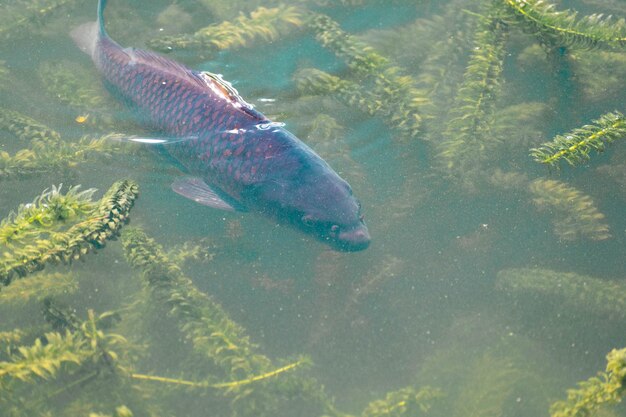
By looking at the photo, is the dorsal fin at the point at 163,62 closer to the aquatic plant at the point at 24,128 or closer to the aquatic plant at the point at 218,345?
the aquatic plant at the point at 24,128

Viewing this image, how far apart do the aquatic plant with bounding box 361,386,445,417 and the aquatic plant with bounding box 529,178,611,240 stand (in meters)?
2.26

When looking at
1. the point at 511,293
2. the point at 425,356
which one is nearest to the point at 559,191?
the point at 511,293

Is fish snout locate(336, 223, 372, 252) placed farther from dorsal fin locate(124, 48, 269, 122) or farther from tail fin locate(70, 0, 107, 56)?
tail fin locate(70, 0, 107, 56)

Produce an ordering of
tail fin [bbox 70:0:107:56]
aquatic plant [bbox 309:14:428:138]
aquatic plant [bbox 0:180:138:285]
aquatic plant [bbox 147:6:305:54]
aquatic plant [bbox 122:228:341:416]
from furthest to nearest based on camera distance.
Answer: aquatic plant [bbox 147:6:305:54] < tail fin [bbox 70:0:107:56] < aquatic plant [bbox 309:14:428:138] < aquatic plant [bbox 122:228:341:416] < aquatic plant [bbox 0:180:138:285]

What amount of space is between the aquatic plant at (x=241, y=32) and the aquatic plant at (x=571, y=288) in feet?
13.5

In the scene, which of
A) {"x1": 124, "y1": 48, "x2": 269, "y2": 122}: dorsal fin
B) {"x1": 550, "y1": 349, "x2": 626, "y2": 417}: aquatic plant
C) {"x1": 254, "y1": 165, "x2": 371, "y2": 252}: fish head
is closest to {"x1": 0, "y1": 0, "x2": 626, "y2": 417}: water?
{"x1": 254, "y1": 165, "x2": 371, "y2": 252}: fish head

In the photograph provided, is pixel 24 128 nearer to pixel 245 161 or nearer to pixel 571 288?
pixel 245 161

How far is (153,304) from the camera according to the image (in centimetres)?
491

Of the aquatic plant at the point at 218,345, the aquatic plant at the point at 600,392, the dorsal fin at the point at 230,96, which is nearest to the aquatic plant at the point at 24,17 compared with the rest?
the dorsal fin at the point at 230,96

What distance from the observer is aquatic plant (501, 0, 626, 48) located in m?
4.84

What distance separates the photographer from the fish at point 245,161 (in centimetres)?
450

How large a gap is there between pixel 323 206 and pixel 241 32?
3231 mm

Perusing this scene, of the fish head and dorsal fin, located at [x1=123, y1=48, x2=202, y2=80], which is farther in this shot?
dorsal fin, located at [x1=123, y1=48, x2=202, y2=80]

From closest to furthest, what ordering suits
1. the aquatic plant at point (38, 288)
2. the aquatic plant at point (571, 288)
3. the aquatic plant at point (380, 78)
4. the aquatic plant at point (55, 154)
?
1. the aquatic plant at point (38, 288)
2. the aquatic plant at point (55, 154)
3. the aquatic plant at point (571, 288)
4. the aquatic plant at point (380, 78)
